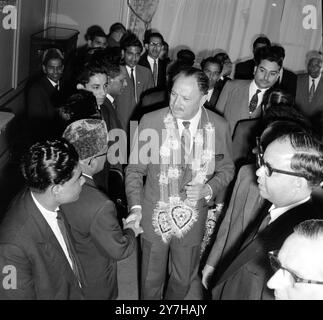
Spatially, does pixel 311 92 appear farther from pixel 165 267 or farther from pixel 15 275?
pixel 15 275

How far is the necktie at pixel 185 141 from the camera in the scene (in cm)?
274

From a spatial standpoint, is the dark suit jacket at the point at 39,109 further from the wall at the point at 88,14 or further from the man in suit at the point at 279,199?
the wall at the point at 88,14

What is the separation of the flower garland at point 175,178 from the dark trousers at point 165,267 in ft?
0.35

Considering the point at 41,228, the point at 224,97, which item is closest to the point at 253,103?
the point at 224,97

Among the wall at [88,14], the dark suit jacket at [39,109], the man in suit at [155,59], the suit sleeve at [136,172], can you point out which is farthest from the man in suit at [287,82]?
the wall at [88,14]

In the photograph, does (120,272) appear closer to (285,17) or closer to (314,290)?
(314,290)

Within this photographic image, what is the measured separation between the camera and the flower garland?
2.72 m

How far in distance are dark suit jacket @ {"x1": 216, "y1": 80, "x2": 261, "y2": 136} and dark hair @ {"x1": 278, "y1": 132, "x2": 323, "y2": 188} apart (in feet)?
6.80

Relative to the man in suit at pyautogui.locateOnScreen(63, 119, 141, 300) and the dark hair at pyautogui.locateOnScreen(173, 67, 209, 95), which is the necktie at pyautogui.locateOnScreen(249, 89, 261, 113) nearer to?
the dark hair at pyautogui.locateOnScreen(173, 67, 209, 95)

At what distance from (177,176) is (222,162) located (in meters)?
0.38

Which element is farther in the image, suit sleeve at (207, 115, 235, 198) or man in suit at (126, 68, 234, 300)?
suit sleeve at (207, 115, 235, 198)

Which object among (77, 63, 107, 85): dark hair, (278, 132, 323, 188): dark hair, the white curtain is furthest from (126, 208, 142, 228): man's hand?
the white curtain

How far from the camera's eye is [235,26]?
27.9 ft

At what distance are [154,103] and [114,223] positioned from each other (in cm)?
228
